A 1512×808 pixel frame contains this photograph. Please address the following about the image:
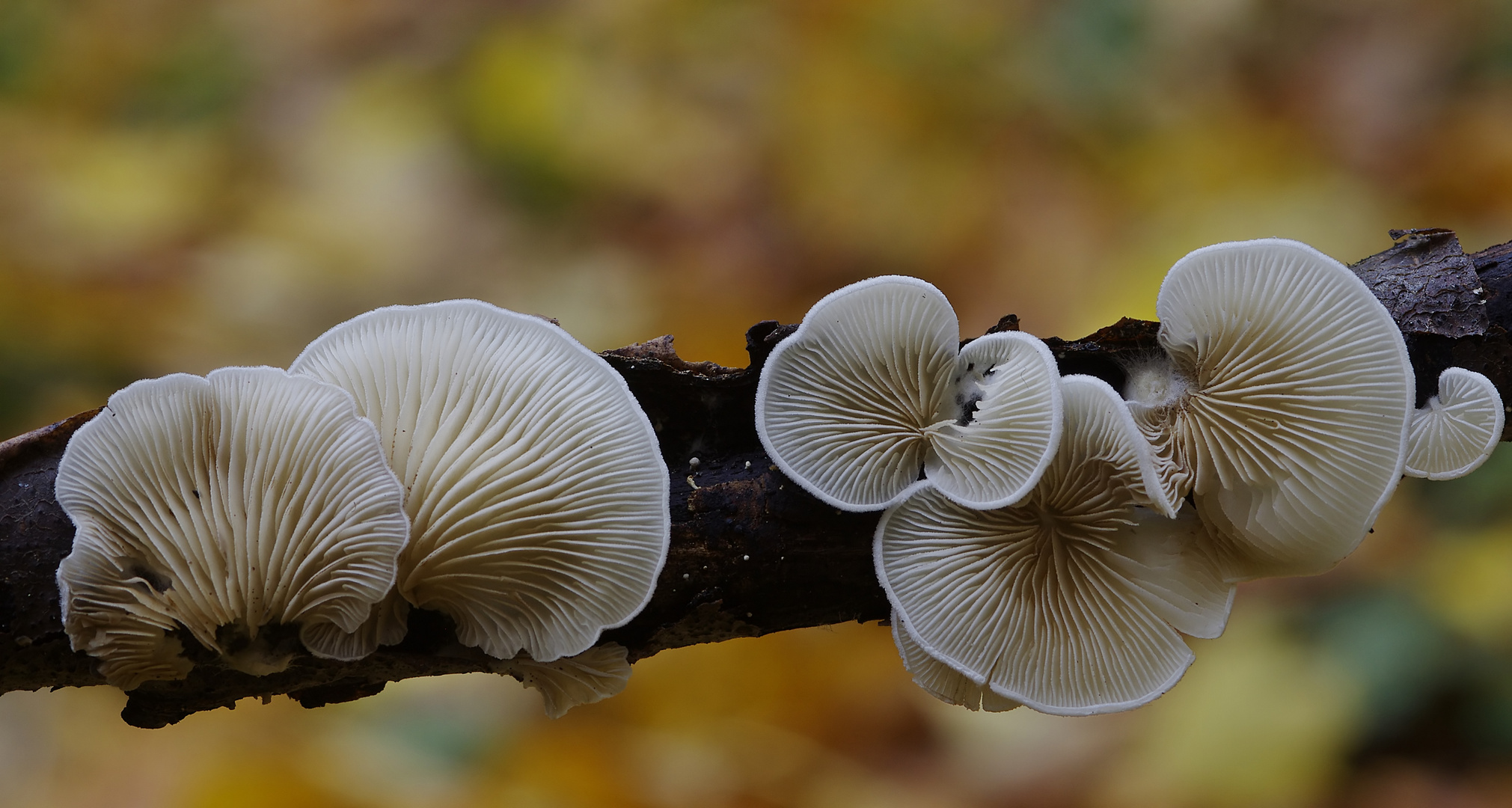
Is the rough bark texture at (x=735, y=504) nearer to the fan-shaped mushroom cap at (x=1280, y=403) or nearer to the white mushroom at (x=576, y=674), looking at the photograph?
the white mushroom at (x=576, y=674)

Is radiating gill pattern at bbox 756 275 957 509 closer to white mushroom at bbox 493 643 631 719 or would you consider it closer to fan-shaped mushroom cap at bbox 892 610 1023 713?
fan-shaped mushroom cap at bbox 892 610 1023 713

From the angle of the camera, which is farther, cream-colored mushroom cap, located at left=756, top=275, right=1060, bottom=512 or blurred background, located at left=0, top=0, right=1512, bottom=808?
blurred background, located at left=0, top=0, right=1512, bottom=808

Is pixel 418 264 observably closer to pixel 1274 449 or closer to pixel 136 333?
pixel 136 333

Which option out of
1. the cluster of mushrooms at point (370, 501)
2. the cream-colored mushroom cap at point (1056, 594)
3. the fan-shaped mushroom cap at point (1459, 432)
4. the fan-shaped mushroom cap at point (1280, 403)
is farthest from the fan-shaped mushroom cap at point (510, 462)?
the fan-shaped mushroom cap at point (1459, 432)

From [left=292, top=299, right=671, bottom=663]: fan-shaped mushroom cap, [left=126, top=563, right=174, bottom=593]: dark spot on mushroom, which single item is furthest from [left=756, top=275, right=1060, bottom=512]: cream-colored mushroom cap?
[left=126, top=563, right=174, bottom=593]: dark spot on mushroom

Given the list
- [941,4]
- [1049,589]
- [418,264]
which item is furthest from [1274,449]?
[418,264]

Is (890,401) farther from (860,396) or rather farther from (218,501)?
(218,501)
